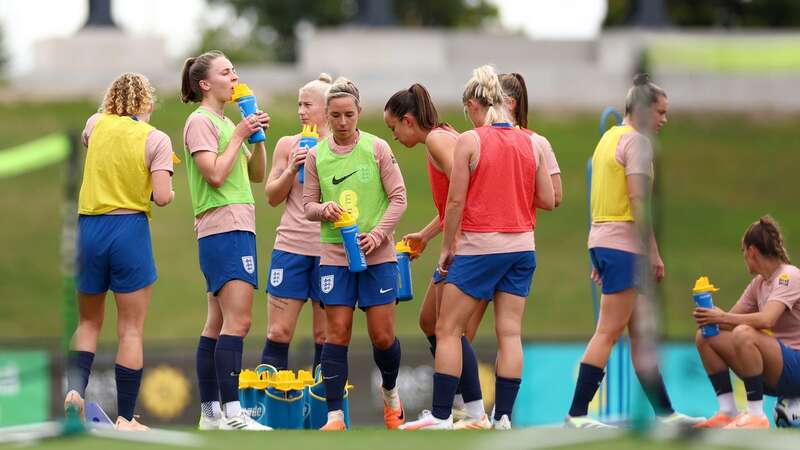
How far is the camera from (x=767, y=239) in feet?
24.4

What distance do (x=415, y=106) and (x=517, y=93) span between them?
62 centimetres

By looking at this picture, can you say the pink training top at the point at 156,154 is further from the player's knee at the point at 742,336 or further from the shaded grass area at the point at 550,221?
the player's knee at the point at 742,336

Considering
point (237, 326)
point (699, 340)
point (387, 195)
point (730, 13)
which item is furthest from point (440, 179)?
point (730, 13)

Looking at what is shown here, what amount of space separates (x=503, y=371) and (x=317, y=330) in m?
1.55

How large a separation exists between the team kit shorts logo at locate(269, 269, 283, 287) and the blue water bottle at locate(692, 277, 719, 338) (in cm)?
244

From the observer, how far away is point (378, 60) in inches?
1275

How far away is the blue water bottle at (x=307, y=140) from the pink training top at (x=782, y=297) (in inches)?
101

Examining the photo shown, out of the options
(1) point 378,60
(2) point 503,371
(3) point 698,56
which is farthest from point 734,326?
(1) point 378,60

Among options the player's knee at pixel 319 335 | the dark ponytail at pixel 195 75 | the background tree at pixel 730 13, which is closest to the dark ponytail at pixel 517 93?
the dark ponytail at pixel 195 75

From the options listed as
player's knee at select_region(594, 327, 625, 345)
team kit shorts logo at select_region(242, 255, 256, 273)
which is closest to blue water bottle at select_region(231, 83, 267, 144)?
team kit shorts logo at select_region(242, 255, 256, 273)

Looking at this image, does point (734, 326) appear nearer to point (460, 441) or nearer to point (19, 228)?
point (460, 441)

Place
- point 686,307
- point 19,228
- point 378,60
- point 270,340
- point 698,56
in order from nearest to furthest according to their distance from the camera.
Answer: point 698,56, point 686,307, point 270,340, point 19,228, point 378,60

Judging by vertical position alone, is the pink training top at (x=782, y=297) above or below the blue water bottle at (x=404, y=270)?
below

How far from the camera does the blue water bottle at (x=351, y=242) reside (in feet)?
23.7
